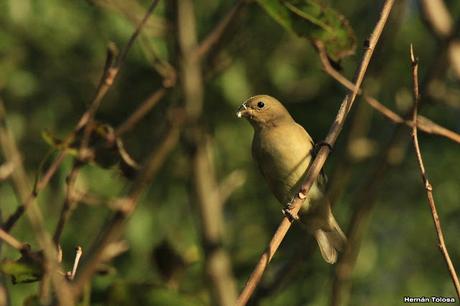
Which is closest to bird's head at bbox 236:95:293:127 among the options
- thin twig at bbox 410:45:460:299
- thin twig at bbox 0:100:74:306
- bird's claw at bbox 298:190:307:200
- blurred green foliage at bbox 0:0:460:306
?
blurred green foliage at bbox 0:0:460:306

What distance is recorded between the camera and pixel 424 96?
427 cm

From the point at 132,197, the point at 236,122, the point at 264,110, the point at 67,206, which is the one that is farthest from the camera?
the point at 236,122

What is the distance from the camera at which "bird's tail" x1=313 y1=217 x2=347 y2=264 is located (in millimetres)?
Answer: 5668

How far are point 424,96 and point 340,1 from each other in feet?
8.04

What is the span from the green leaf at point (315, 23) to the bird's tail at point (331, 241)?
209cm

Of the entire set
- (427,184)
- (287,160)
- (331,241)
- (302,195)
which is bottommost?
(331,241)

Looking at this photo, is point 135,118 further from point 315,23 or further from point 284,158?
point 284,158

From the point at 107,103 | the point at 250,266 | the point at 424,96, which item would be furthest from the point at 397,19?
the point at 107,103

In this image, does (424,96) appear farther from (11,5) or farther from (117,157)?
(11,5)

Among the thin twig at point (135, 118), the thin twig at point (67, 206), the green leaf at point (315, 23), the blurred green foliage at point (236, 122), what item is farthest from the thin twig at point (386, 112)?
the blurred green foliage at point (236, 122)

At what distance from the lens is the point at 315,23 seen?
3.65 meters

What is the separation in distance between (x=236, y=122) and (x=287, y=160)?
1.13 metres

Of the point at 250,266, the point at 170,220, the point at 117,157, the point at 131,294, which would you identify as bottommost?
the point at 170,220

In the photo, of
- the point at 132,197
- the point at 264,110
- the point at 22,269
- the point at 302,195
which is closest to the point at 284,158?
the point at 264,110
